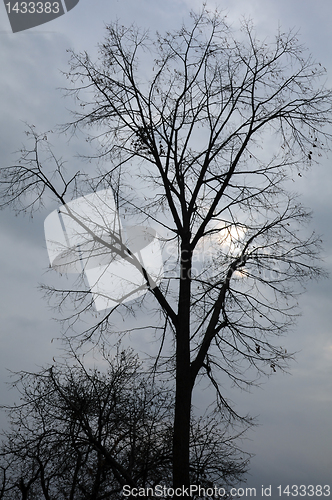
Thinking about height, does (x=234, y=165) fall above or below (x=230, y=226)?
above

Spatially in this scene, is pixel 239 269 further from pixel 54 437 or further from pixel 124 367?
pixel 54 437

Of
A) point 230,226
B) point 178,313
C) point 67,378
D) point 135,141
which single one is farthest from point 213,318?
point 135,141

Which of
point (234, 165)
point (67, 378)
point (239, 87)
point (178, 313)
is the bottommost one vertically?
point (67, 378)

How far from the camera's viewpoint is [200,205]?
30.0 ft

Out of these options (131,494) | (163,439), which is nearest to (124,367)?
(163,439)

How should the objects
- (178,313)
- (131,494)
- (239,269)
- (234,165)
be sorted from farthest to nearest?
(234,165)
(239,269)
(178,313)
(131,494)

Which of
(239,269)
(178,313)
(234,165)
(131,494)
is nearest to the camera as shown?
(131,494)

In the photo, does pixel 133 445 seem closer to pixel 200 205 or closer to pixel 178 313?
pixel 178 313

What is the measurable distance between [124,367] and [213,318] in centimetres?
268

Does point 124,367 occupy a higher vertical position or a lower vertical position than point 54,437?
higher

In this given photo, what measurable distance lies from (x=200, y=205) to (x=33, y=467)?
667 centimetres

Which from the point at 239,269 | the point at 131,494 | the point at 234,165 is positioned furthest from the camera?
the point at 234,165

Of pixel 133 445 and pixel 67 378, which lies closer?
pixel 133 445

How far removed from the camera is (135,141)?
9.27 meters
